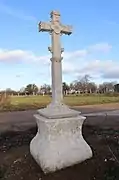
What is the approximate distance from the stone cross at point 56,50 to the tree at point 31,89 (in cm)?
8035

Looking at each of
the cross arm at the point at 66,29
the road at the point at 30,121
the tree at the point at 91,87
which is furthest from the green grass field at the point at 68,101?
the tree at the point at 91,87

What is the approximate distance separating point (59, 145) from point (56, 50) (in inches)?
78.5

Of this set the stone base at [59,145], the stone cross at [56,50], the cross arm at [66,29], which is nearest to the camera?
the stone base at [59,145]

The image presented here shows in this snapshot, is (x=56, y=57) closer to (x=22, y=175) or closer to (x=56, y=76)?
(x=56, y=76)

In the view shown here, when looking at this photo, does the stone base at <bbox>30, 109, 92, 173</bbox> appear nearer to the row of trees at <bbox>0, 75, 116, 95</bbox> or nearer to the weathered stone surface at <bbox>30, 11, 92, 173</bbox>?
the weathered stone surface at <bbox>30, 11, 92, 173</bbox>

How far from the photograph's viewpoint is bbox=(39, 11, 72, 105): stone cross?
18.2 feet

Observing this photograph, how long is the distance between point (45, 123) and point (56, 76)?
1.09 meters

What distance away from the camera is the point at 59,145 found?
5.12 m

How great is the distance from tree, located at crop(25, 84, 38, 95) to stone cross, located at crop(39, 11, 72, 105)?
80346mm

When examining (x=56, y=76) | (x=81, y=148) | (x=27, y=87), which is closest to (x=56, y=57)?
(x=56, y=76)

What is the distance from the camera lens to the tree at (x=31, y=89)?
287 ft

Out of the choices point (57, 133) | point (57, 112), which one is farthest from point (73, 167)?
point (57, 112)

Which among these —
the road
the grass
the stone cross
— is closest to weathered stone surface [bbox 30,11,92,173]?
the stone cross

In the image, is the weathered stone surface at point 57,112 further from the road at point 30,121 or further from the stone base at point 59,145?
the road at point 30,121
